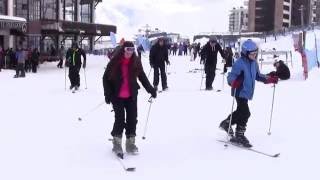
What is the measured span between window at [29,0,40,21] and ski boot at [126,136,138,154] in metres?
43.7

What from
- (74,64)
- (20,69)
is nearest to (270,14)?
(20,69)

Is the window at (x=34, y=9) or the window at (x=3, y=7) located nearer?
the window at (x=3, y=7)

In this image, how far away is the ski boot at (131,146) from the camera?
7.30 metres

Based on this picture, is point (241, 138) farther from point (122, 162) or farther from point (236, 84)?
point (122, 162)

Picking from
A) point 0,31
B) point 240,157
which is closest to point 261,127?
point 240,157

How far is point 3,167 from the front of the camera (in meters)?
6.61

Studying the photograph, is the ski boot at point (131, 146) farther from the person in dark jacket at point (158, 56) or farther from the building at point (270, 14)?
the building at point (270, 14)

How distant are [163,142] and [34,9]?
44.9 m

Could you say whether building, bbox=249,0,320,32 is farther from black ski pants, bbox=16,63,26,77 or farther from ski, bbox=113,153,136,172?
ski, bbox=113,153,136,172

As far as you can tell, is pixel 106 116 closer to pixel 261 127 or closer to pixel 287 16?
pixel 261 127

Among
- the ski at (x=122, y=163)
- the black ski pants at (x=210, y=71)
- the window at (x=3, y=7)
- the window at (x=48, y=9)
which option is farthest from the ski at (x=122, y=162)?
the window at (x=48, y=9)

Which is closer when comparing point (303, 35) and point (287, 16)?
point (303, 35)

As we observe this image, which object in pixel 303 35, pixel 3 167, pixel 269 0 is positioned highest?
pixel 269 0

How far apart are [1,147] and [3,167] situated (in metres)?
1.28
